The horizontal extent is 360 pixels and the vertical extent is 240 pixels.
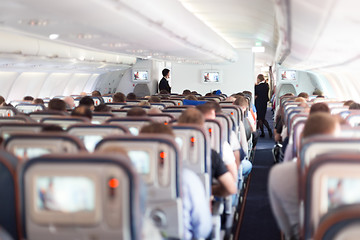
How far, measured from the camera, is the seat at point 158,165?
365cm

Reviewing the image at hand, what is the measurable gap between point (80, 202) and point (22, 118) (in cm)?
422

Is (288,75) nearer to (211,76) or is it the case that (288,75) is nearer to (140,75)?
(211,76)

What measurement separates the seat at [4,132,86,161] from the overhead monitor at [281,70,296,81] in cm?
2182

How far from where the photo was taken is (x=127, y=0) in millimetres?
5301

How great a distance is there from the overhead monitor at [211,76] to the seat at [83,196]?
21.4 m

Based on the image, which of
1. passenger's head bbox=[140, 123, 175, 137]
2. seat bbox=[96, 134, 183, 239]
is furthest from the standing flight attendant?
seat bbox=[96, 134, 183, 239]

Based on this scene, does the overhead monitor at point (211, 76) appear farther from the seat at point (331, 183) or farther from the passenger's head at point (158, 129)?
the seat at point (331, 183)

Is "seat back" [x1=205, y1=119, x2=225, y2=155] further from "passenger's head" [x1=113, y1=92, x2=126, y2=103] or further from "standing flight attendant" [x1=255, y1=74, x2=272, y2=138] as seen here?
"standing flight attendant" [x1=255, y1=74, x2=272, y2=138]

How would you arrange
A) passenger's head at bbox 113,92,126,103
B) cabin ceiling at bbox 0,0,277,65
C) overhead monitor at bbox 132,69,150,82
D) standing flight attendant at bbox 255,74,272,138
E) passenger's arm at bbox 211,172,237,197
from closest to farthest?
cabin ceiling at bbox 0,0,277,65
passenger's arm at bbox 211,172,237,197
passenger's head at bbox 113,92,126,103
standing flight attendant at bbox 255,74,272,138
overhead monitor at bbox 132,69,150,82

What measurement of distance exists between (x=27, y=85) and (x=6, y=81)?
2.14 meters

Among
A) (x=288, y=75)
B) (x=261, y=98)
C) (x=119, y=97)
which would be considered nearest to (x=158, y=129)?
(x=119, y=97)

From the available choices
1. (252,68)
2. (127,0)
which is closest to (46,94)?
(252,68)

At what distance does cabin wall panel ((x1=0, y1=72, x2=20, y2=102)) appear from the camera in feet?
58.3

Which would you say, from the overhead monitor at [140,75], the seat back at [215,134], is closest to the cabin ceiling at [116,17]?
the seat back at [215,134]
